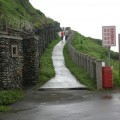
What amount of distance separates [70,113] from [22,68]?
9.20 m

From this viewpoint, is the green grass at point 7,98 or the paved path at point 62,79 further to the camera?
the paved path at point 62,79

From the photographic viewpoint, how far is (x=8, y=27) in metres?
20.5

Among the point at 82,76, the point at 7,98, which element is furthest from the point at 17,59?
the point at 82,76

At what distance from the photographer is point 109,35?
23359mm

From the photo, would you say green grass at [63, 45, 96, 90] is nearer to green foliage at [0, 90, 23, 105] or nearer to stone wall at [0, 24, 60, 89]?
stone wall at [0, 24, 60, 89]

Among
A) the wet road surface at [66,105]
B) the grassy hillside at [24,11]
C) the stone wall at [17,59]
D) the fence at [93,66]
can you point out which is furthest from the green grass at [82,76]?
the grassy hillside at [24,11]

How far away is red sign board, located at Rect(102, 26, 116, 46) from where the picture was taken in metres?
23.2

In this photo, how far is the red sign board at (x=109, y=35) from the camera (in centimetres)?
2325

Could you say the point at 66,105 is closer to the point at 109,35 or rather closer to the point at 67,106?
the point at 67,106

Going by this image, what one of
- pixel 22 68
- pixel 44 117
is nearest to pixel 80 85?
pixel 22 68

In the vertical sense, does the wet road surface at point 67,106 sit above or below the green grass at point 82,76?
below

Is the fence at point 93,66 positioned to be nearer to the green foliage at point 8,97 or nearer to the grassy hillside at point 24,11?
the green foliage at point 8,97

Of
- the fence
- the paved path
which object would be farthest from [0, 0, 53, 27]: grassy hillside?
the fence

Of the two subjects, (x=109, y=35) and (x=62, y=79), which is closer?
(x=109, y=35)
